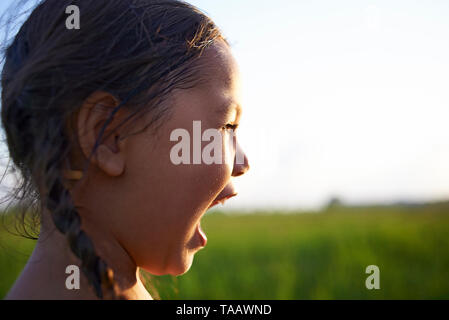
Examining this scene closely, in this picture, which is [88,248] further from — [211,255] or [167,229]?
[211,255]

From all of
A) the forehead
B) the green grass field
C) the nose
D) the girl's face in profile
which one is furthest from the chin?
the green grass field

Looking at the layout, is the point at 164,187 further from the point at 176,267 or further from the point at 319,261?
the point at 319,261

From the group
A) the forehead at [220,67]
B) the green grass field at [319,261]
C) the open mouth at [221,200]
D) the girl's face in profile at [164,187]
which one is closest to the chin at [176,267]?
the girl's face in profile at [164,187]

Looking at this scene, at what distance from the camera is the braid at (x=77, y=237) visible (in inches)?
43.5

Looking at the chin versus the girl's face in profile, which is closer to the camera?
the girl's face in profile

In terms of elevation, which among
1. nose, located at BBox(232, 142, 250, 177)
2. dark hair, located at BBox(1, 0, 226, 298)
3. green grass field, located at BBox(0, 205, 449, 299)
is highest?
dark hair, located at BBox(1, 0, 226, 298)

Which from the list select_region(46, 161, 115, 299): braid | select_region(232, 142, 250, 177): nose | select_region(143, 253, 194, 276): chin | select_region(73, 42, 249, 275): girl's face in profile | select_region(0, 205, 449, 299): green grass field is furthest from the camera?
select_region(0, 205, 449, 299): green grass field

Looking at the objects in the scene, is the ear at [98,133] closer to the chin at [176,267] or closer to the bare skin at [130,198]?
the bare skin at [130,198]

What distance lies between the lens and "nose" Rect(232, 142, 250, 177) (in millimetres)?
1462

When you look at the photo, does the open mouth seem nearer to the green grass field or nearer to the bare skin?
the bare skin

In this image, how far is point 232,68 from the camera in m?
1.40
